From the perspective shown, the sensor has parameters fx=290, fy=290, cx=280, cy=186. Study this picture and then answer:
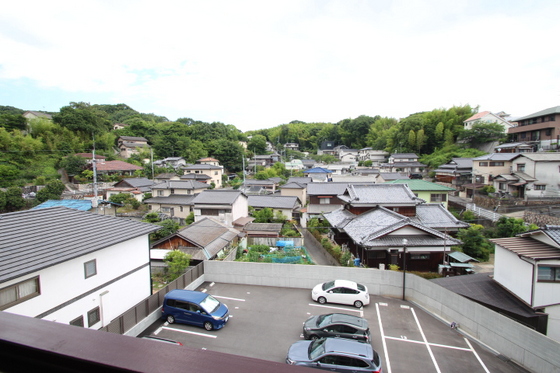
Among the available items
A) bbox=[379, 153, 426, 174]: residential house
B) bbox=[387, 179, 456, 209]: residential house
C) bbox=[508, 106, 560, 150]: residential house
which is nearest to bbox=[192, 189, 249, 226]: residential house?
bbox=[387, 179, 456, 209]: residential house

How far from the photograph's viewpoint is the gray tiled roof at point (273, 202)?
2638cm

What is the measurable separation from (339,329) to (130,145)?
46.4 m

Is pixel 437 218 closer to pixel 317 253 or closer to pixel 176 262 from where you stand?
pixel 317 253

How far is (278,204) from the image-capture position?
2677 centimetres

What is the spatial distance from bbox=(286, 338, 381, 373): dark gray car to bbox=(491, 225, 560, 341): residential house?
5.93m

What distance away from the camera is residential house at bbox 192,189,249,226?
2194cm

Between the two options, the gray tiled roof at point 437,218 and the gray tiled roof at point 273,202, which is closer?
the gray tiled roof at point 437,218

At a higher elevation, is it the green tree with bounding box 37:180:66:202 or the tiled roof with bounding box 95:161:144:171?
the tiled roof with bounding box 95:161:144:171

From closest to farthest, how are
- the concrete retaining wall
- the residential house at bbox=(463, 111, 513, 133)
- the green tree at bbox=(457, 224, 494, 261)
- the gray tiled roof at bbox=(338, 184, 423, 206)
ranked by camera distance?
the concrete retaining wall < the green tree at bbox=(457, 224, 494, 261) < the gray tiled roof at bbox=(338, 184, 423, 206) < the residential house at bbox=(463, 111, 513, 133)

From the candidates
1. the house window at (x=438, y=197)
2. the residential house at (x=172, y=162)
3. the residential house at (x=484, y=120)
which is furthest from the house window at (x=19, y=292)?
the residential house at (x=484, y=120)

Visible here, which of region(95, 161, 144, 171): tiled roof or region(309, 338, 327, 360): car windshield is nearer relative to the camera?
region(309, 338, 327, 360): car windshield

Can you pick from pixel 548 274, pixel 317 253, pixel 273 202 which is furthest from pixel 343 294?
pixel 273 202

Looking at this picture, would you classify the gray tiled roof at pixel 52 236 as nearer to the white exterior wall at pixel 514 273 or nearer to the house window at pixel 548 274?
the white exterior wall at pixel 514 273

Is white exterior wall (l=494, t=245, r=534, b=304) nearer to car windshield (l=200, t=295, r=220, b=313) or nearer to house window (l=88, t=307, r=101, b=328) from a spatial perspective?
car windshield (l=200, t=295, r=220, b=313)
